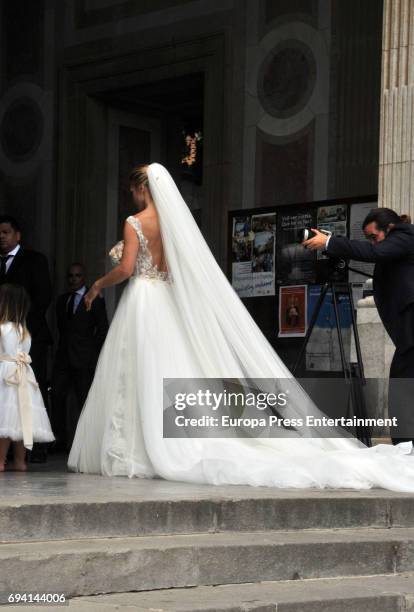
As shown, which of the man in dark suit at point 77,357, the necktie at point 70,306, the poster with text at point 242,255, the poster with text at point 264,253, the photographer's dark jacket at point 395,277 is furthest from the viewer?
the poster with text at point 242,255

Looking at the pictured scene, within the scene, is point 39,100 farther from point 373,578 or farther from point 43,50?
point 373,578

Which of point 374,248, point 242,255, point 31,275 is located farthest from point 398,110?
point 242,255

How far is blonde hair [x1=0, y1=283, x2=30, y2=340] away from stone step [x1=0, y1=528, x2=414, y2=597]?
3.21m

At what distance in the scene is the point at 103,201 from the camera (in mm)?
15469

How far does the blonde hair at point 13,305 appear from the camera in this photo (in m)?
8.74

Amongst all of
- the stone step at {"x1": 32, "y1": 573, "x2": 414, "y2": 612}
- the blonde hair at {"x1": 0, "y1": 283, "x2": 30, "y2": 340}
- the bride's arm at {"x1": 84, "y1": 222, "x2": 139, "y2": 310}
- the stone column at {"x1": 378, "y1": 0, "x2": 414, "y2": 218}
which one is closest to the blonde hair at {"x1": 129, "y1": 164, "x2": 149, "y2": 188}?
the bride's arm at {"x1": 84, "y1": 222, "x2": 139, "y2": 310}

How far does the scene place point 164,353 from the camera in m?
8.06

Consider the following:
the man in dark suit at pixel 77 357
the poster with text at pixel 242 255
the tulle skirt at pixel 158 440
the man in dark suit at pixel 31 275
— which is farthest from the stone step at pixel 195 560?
the poster with text at pixel 242 255

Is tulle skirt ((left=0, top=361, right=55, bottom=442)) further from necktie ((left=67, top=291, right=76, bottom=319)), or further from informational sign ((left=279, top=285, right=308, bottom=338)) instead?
informational sign ((left=279, top=285, right=308, bottom=338))

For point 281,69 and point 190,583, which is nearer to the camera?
point 190,583

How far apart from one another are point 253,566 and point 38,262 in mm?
4835

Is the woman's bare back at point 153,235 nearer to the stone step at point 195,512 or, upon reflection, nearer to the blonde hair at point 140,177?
the blonde hair at point 140,177

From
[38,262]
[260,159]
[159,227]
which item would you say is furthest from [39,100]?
[159,227]

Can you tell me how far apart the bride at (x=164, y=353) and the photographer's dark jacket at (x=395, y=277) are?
0.75 m
